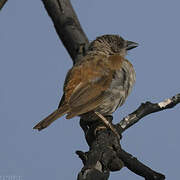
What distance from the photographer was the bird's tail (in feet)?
18.1

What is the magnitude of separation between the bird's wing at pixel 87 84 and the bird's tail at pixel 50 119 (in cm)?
11

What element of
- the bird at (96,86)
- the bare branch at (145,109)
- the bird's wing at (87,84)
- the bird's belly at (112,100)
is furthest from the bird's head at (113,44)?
the bare branch at (145,109)

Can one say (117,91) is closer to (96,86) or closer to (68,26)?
(96,86)

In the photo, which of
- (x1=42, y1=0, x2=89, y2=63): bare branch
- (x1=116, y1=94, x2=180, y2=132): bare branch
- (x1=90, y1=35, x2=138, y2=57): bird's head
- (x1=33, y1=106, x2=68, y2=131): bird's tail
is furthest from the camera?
(x1=90, y1=35, x2=138, y2=57): bird's head

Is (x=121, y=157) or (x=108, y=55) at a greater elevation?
(x=108, y=55)

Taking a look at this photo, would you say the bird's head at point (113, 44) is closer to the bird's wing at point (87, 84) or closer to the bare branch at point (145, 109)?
the bird's wing at point (87, 84)

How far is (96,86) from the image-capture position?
629 cm

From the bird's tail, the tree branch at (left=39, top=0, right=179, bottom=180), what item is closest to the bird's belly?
the tree branch at (left=39, top=0, right=179, bottom=180)

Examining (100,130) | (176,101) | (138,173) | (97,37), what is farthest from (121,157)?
(97,37)

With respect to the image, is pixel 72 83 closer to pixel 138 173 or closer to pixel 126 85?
pixel 126 85

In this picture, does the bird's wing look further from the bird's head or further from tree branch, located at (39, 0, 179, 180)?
the bird's head

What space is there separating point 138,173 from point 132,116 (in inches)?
37.7

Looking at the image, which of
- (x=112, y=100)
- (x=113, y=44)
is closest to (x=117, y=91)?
(x=112, y=100)

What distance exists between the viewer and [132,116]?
19.1 ft
